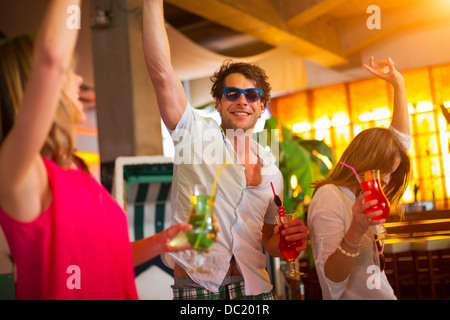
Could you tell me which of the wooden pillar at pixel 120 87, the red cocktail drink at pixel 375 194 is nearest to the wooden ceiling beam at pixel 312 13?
the wooden pillar at pixel 120 87

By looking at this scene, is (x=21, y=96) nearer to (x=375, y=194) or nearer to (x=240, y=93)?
(x=240, y=93)

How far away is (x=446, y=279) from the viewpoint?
7.86ft

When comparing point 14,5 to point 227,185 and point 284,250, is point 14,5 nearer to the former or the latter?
point 227,185

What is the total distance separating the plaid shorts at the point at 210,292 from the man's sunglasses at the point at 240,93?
0.75 metres

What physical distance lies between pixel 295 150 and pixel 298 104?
2026 millimetres

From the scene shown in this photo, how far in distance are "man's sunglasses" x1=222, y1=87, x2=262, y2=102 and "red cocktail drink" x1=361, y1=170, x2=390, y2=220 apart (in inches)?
23.1

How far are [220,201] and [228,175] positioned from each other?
0.39 ft

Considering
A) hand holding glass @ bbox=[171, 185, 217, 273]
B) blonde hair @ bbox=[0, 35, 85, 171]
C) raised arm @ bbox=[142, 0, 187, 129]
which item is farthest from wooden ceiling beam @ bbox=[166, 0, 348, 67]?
blonde hair @ bbox=[0, 35, 85, 171]

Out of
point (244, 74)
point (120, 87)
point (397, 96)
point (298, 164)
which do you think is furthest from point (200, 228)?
point (298, 164)

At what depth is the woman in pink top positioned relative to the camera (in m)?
1.21

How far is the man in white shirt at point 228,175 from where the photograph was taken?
6.04 feet

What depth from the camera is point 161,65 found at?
5.63ft

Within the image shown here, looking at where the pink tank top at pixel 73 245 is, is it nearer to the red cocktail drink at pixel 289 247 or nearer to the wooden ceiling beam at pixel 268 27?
the red cocktail drink at pixel 289 247

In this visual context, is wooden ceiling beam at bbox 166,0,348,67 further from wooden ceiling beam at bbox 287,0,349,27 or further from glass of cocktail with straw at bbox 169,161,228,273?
glass of cocktail with straw at bbox 169,161,228,273
